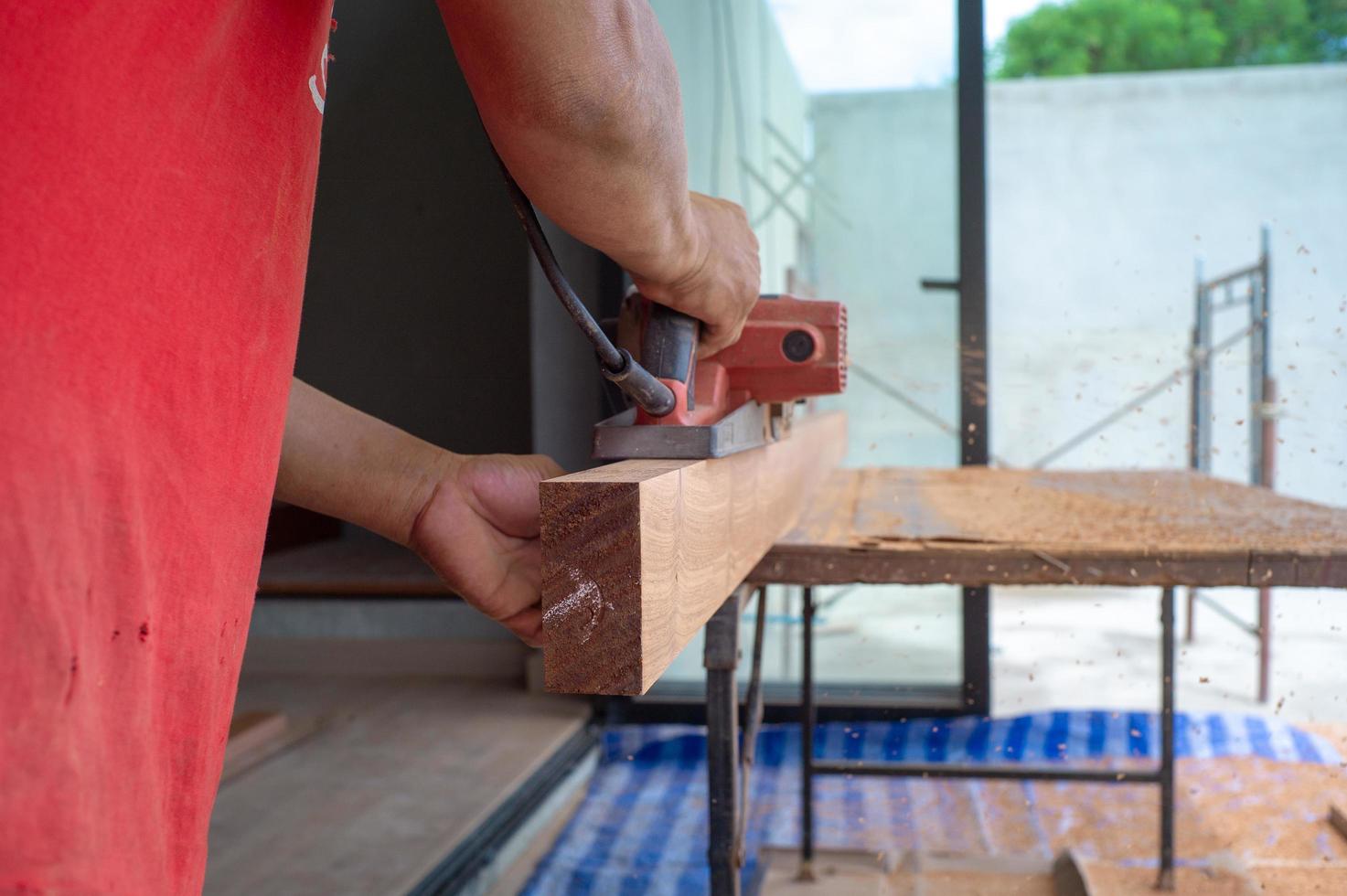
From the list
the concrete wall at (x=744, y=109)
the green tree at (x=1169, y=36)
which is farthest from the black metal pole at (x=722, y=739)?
the green tree at (x=1169, y=36)

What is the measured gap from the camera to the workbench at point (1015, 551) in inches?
50.1

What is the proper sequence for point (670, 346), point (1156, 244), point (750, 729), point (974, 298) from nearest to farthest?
point (670, 346)
point (750, 729)
point (974, 298)
point (1156, 244)

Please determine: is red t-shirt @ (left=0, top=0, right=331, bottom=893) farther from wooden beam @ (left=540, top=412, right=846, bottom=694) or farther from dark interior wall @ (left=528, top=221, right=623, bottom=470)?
dark interior wall @ (left=528, top=221, right=623, bottom=470)

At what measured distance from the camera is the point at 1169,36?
43.8ft

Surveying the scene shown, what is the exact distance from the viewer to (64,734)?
413 mm

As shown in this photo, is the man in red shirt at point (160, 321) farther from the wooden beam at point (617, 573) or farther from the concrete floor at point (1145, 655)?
the concrete floor at point (1145, 655)

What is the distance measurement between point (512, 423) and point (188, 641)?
3.52 metres

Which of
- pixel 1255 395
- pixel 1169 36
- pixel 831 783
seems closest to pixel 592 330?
pixel 831 783

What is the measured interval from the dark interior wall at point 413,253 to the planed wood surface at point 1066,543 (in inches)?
86.3

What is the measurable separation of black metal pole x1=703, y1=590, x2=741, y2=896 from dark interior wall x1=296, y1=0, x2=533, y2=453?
2389mm

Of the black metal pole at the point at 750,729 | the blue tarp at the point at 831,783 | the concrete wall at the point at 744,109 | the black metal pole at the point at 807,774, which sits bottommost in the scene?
the blue tarp at the point at 831,783

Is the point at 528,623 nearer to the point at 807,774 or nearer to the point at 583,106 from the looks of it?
the point at 583,106

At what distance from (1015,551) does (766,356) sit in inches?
16.3

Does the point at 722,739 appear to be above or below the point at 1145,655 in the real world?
above
